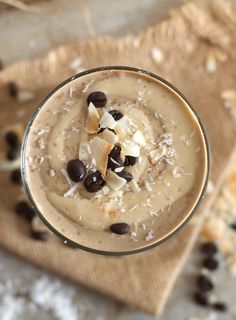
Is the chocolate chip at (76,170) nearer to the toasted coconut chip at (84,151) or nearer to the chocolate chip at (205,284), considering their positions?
the toasted coconut chip at (84,151)

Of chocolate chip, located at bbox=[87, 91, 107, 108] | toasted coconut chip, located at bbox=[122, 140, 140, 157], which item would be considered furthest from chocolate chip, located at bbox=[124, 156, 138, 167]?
chocolate chip, located at bbox=[87, 91, 107, 108]

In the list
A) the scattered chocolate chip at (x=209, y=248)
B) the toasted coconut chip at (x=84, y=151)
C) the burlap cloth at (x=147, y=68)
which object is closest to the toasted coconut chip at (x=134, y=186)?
the toasted coconut chip at (x=84, y=151)

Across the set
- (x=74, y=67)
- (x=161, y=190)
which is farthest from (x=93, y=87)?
(x=74, y=67)

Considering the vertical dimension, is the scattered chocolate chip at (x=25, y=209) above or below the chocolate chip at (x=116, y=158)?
below

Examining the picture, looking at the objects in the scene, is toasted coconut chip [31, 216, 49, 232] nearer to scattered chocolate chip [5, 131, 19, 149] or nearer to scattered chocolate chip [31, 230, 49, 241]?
scattered chocolate chip [31, 230, 49, 241]

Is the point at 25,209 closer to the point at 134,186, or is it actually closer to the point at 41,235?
the point at 41,235

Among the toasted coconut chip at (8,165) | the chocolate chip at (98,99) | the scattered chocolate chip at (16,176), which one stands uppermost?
the chocolate chip at (98,99)

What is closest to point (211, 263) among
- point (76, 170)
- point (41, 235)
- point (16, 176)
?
point (41, 235)
